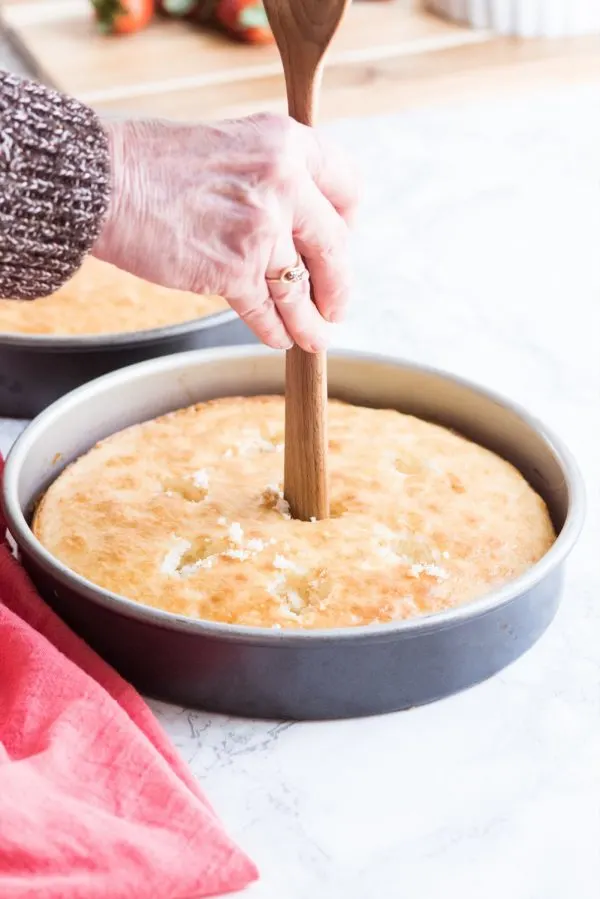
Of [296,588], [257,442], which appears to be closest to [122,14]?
[257,442]

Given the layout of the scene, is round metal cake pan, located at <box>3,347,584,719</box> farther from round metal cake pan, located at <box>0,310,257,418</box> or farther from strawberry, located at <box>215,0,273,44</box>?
strawberry, located at <box>215,0,273,44</box>

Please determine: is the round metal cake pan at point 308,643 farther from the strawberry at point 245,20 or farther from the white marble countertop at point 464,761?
the strawberry at point 245,20

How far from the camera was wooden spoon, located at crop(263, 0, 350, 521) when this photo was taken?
111 centimetres

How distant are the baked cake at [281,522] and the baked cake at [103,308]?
0.24 metres

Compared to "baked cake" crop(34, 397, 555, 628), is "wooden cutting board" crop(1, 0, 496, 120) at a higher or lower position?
lower

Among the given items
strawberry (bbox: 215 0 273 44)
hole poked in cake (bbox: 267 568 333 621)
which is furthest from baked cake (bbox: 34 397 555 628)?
strawberry (bbox: 215 0 273 44)

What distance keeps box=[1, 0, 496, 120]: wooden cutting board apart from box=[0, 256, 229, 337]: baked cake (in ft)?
3.00

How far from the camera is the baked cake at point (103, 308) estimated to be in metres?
1.69

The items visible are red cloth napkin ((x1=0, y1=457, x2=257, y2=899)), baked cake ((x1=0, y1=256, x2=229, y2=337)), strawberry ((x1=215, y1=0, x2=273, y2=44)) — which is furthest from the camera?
strawberry ((x1=215, y1=0, x2=273, y2=44))

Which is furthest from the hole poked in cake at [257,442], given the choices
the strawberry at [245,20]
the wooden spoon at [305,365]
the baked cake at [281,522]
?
the strawberry at [245,20]

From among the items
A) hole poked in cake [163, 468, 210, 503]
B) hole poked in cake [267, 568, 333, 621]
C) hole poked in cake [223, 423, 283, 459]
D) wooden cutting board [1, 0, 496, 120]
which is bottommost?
wooden cutting board [1, 0, 496, 120]

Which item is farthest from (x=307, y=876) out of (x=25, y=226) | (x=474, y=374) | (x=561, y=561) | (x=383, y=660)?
(x=474, y=374)

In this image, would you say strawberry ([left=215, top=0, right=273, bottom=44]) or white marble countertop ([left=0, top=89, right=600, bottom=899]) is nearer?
white marble countertop ([left=0, top=89, right=600, bottom=899])

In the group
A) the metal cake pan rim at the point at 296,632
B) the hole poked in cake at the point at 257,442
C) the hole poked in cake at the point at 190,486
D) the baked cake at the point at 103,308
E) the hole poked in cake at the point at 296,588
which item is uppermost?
the metal cake pan rim at the point at 296,632
